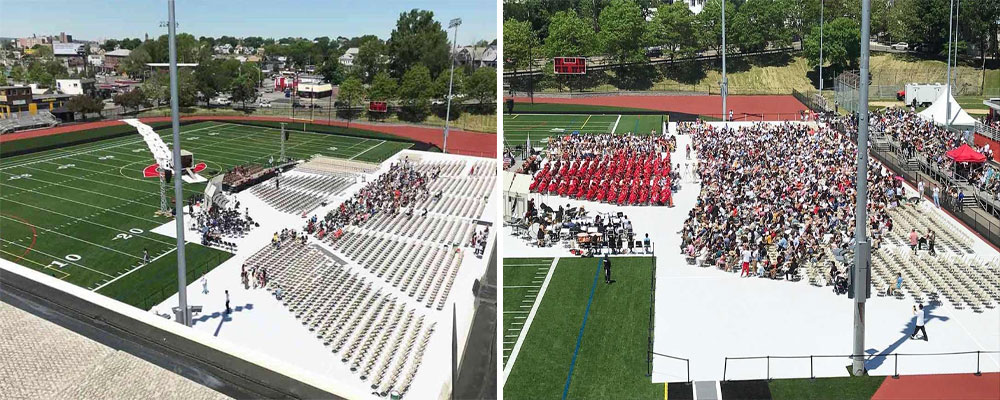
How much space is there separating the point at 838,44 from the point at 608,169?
124 feet

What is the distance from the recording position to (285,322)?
21281mm

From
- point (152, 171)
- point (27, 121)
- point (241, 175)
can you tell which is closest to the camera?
point (241, 175)

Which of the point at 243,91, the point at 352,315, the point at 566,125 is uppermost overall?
the point at 243,91

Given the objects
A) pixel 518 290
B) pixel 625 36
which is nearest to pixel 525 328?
pixel 518 290

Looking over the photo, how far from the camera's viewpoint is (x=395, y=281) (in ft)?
78.4

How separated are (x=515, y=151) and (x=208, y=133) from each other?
66.5 ft

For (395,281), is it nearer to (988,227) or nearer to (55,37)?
(988,227)

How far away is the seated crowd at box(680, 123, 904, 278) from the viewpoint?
65.0 feet

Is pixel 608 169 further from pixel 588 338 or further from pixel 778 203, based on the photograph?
pixel 588 338

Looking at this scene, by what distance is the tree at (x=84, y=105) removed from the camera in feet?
147

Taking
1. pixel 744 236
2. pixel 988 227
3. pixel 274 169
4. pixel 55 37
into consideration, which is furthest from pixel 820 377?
pixel 55 37

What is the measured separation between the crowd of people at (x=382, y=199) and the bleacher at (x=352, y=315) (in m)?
2.68

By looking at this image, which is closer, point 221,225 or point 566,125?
point 221,225

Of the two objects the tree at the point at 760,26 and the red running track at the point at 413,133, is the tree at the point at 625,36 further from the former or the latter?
the red running track at the point at 413,133
